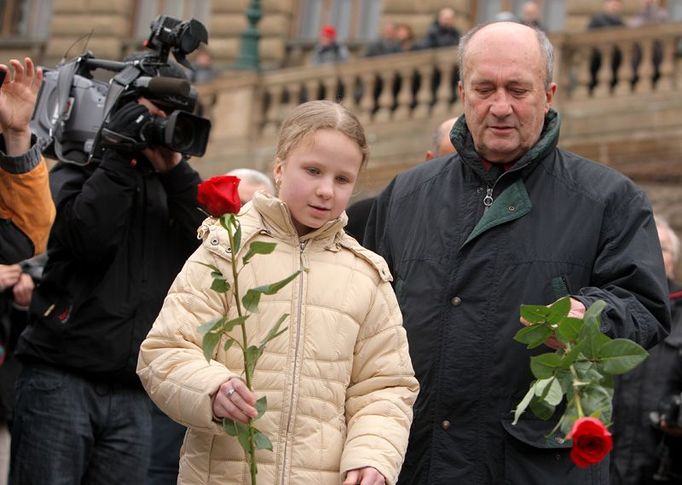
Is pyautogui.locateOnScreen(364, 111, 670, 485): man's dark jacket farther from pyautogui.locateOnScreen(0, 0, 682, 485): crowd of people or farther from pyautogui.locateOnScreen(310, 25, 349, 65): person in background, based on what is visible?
pyautogui.locateOnScreen(310, 25, 349, 65): person in background

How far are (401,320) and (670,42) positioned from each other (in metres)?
10.5

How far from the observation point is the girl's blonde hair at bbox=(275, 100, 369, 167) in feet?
14.6

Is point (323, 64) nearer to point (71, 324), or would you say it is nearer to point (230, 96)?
point (230, 96)

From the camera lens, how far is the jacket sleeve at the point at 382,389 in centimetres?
426

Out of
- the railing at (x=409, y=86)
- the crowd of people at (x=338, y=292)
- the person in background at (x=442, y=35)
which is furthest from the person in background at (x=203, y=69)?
the crowd of people at (x=338, y=292)

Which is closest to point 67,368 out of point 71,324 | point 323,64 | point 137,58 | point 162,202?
point 71,324

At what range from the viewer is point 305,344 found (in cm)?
431

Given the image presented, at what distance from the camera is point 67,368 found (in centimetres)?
579

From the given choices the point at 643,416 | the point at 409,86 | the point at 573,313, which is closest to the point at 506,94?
the point at 573,313

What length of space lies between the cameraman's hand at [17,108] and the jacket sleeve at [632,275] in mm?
1990

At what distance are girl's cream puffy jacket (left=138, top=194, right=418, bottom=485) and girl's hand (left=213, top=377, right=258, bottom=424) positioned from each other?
0.05 metres

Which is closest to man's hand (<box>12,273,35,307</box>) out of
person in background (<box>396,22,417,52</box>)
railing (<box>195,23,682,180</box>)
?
A: railing (<box>195,23,682,180</box>)

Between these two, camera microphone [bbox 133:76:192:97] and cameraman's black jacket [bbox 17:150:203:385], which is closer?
cameraman's black jacket [bbox 17:150:203:385]

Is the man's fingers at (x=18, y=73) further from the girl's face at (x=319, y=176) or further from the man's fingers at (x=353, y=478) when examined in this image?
the man's fingers at (x=353, y=478)
